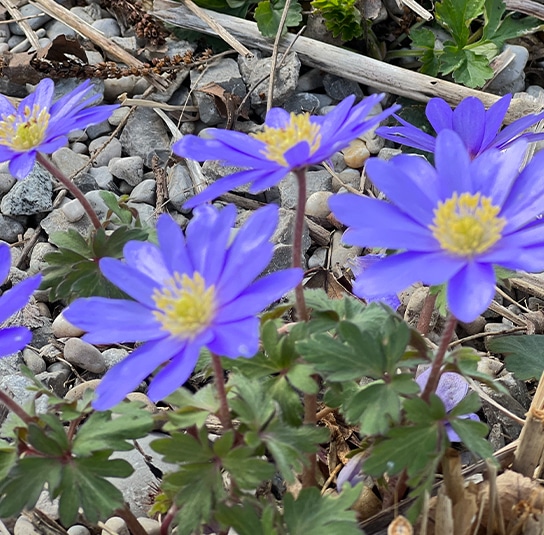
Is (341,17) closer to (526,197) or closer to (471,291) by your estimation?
(526,197)

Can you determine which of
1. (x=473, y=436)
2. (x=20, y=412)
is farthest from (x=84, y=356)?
(x=473, y=436)

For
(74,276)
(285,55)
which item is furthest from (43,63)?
(74,276)

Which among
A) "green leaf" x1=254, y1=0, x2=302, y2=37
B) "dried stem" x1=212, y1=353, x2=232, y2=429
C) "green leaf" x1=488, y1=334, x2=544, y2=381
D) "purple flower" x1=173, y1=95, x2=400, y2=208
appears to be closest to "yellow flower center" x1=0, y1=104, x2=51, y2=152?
"purple flower" x1=173, y1=95, x2=400, y2=208

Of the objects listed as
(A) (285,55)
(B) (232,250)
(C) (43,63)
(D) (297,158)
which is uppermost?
(D) (297,158)

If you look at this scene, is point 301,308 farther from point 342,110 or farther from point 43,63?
point 43,63

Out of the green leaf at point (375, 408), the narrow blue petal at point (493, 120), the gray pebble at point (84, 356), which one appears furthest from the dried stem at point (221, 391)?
the gray pebble at point (84, 356)

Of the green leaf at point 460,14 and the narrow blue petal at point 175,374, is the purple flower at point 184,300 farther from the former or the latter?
the green leaf at point 460,14

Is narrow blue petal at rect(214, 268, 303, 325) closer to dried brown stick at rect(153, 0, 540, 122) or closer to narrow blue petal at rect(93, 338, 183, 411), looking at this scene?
narrow blue petal at rect(93, 338, 183, 411)
